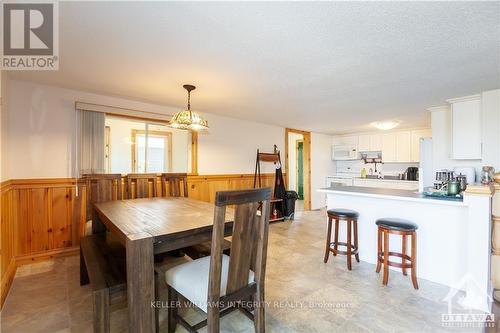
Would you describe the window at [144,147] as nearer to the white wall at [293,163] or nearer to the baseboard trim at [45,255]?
the baseboard trim at [45,255]

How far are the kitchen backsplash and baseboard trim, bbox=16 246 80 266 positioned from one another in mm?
6502

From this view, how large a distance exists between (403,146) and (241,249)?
221 inches

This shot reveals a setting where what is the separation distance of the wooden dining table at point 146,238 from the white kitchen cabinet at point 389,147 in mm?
5267

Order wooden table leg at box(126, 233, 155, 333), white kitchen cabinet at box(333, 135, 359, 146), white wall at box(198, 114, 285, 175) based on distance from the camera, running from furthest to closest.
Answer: white kitchen cabinet at box(333, 135, 359, 146), white wall at box(198, 114, 285, 175), wooden table leg at box(126, 233, 155, 333)

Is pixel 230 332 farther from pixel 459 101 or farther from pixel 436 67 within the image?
pixel 459 101

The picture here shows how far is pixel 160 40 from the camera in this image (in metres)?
1.75

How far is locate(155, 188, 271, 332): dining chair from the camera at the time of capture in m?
1.23

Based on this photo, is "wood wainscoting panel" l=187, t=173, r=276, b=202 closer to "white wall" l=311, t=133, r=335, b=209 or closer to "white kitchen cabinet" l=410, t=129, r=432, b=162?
"white wall" l=311, t=133, r=335, b=209

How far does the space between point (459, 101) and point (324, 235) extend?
8.91 ft

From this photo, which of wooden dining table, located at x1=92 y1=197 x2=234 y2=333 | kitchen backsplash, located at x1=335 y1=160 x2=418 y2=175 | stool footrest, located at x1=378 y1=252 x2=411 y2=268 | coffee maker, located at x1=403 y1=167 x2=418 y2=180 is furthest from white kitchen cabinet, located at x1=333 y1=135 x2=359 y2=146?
wooden dining table, located at x1=92 y1=197 x2=234 y2=333

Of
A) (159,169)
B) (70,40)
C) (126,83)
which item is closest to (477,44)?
(70,40)

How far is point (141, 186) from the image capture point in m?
3.18

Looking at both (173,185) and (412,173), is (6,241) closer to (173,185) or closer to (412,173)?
(173,185)

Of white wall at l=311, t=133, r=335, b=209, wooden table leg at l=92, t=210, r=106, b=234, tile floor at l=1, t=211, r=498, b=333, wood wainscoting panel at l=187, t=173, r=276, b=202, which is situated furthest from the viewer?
white wall at l=311, t=133, r=335, b=209
